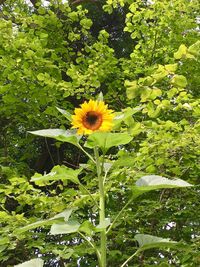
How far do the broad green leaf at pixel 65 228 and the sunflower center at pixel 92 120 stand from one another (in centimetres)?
25

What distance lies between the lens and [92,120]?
1.20 meters

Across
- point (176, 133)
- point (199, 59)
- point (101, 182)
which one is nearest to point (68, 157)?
point (199, 59)

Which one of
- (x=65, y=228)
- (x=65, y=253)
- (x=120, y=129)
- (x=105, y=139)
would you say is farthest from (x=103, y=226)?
(x=120, y=129)

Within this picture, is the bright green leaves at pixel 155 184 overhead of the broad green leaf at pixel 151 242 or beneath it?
overhead

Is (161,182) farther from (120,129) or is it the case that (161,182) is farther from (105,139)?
(120,129)

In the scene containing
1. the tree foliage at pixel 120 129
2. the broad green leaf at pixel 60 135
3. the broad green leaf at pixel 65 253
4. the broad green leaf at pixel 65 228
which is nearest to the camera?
the broad green leaf at pixel 65 228

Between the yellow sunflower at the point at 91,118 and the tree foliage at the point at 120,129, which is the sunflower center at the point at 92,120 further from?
the tree foliage at the point at 120,129

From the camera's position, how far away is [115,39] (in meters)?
5.10

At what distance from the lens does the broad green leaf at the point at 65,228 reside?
109 cm

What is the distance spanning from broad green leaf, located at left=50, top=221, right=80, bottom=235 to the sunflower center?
0.83ft

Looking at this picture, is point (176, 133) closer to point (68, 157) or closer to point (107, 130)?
point (107, 130)

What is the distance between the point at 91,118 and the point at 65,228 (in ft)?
0.97

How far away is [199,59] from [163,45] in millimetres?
402

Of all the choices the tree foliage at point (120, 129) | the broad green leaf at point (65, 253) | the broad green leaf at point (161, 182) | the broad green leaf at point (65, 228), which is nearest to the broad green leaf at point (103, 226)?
the broad green leaf at point (65, 228)
